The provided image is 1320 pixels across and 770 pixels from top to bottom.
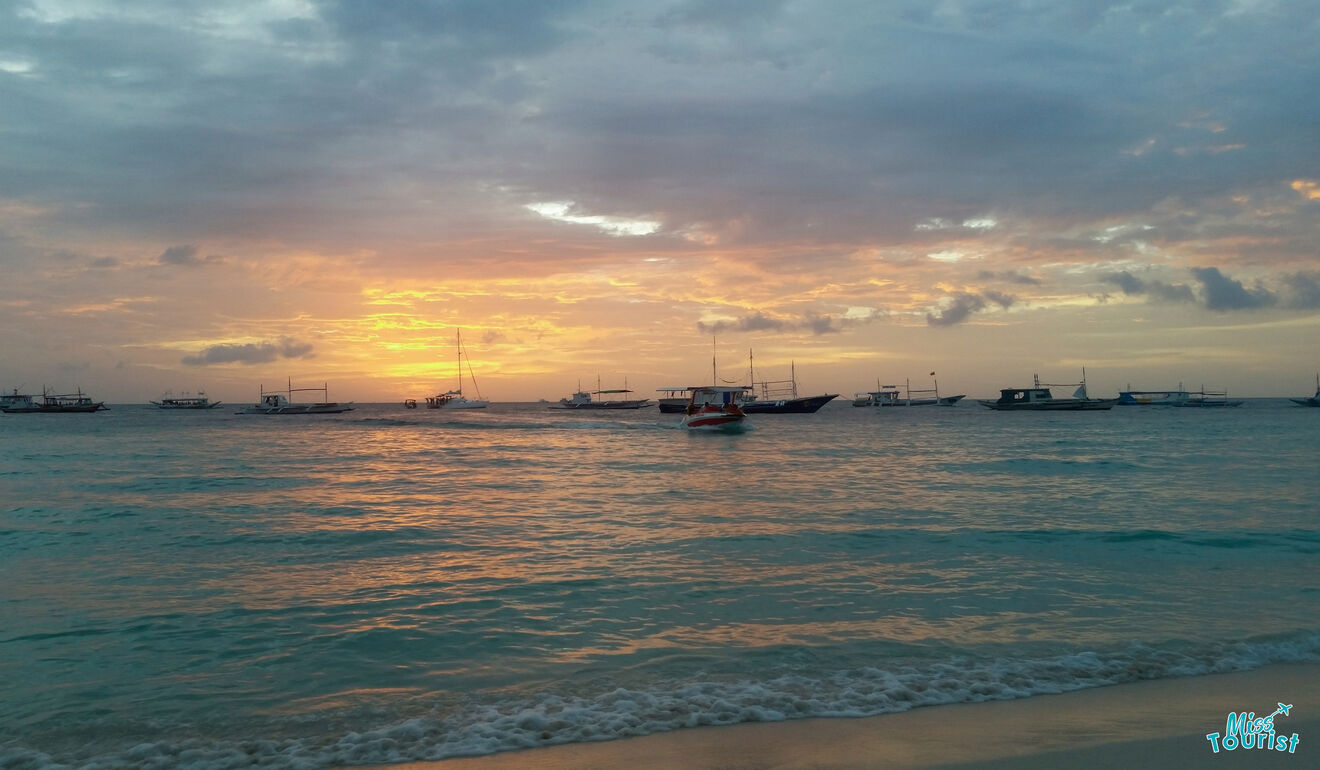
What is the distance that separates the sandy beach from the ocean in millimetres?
231

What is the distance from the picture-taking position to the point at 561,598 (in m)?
9.50

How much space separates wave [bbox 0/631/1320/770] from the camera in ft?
17.3

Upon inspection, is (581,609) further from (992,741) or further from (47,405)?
(47,405)

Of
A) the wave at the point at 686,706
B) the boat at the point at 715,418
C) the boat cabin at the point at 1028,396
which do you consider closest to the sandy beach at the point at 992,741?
the wave at the point at 686,706

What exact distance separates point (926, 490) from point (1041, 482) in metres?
4.93

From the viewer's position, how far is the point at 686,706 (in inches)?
234

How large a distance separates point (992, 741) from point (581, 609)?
5.00 m

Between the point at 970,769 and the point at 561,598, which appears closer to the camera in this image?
the point at 970,769

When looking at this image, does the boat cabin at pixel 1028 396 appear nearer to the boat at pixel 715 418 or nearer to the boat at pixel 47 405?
the boat at pixel 715 418

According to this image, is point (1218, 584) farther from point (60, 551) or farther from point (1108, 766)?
point (60, 551)

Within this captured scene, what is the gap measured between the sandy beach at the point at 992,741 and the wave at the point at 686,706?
187mm

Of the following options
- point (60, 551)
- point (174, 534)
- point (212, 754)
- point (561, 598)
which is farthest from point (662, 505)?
point (212, 754)

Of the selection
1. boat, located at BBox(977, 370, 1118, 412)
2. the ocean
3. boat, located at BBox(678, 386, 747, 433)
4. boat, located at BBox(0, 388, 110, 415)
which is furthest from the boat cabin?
boat, located at BBox(0, 388, 110, 415)

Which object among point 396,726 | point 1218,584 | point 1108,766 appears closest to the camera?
point 1108,766
